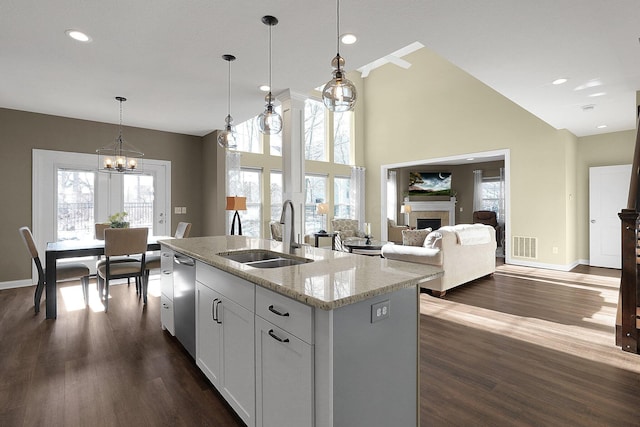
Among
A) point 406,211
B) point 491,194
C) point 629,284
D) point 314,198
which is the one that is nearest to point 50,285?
point 629,284

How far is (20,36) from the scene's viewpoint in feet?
8.92

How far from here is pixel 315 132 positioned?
873 centimetres

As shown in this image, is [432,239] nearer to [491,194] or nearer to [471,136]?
[471,136]

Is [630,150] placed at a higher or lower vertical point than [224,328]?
higher

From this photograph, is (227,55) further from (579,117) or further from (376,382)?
(579,117)

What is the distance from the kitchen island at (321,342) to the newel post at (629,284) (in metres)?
2.25

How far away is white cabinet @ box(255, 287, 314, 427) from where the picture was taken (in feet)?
4.08

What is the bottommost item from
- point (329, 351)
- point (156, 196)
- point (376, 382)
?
point (376, 382)

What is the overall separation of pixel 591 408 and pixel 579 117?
4898mm

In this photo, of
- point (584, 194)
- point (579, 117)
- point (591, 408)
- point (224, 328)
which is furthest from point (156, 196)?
point (584, 194)

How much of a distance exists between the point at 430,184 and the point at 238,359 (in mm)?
9400

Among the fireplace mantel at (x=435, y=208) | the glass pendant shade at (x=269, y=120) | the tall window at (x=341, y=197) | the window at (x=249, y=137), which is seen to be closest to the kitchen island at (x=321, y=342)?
the glass pendant shade at (x=269, y=120)

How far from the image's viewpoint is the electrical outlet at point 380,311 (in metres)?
1.33

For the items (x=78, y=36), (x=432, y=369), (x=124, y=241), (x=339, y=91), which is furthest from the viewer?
(x=124, y=241)
